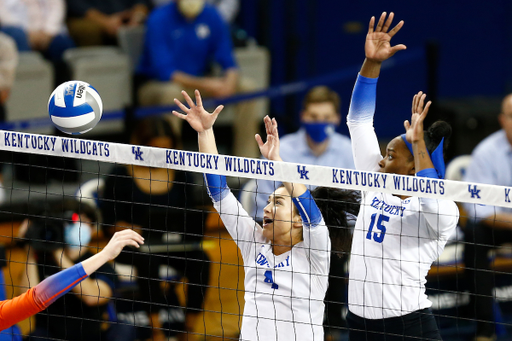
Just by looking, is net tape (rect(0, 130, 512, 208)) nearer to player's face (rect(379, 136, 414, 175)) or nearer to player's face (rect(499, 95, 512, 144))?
player's face (rect(379, 136, 414, 175))

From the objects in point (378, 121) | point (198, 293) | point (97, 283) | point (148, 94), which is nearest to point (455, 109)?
point (378, 121)

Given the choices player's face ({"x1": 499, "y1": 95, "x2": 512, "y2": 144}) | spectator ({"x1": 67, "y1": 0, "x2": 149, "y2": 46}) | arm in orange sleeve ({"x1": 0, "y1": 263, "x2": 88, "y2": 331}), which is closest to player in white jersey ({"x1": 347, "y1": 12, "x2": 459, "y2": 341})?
arm in orange sleeve ({"x1": 0, "y1": 263, "x2": 88, "y2": 331})

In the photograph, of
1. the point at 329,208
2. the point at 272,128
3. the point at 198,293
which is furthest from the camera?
the point at 198,293

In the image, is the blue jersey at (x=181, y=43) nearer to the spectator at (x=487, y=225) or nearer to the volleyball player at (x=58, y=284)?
the spectator at (x=487, y=225)

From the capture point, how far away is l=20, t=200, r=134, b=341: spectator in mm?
4938

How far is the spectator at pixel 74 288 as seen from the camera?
494 centimetres

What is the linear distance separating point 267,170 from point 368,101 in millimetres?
760

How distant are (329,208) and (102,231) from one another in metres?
2.54

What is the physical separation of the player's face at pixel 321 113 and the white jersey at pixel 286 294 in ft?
9.08

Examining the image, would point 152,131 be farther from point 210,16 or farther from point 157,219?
point 210,16

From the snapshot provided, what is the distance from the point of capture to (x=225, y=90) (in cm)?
772

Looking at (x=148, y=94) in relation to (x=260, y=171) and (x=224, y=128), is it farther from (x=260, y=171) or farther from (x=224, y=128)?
(x=260, y=171)

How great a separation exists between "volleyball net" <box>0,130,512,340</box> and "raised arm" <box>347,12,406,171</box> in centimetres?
34

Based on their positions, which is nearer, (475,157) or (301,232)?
(301,232)
